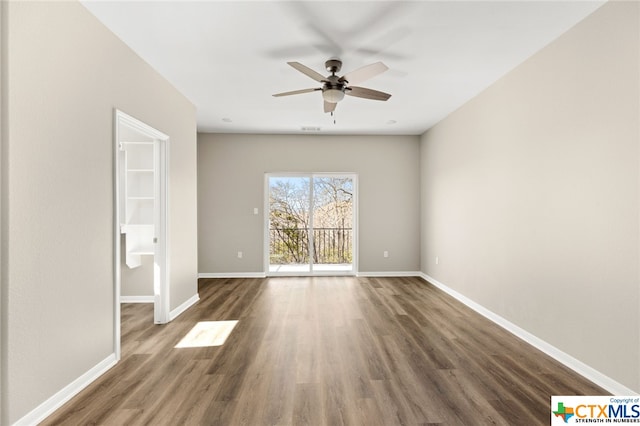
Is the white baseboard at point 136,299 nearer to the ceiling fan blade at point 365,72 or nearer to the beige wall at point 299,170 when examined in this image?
the beige wall at point 299,170

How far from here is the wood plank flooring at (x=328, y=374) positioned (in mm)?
1996

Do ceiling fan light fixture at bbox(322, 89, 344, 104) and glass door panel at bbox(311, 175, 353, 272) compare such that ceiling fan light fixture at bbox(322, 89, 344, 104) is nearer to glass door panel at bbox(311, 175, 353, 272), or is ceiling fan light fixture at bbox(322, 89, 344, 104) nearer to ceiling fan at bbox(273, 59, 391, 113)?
ceiling fan at bbox(273, 59, 391, 113)

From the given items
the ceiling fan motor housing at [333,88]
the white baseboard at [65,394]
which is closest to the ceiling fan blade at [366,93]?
the ceiling fan motor housing at [333,88]

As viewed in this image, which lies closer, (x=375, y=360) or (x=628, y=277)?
(x=628, y=277)

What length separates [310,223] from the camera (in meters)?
6.35

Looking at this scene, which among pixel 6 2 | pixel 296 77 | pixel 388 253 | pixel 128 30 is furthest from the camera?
pixel 388 253

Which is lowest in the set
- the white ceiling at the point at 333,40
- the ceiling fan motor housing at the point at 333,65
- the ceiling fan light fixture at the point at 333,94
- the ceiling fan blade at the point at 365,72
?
the ceiling fan light fixture at the point at 333,94

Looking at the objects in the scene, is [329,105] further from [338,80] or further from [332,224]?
[332,224]

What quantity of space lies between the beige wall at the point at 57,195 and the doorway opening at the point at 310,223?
11.9 feet

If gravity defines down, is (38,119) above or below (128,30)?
below

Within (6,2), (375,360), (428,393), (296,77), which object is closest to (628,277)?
(428,393)

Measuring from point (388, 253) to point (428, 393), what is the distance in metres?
4.24

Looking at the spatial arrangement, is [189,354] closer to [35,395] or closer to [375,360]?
[35,395]

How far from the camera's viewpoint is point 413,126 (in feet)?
18.8
